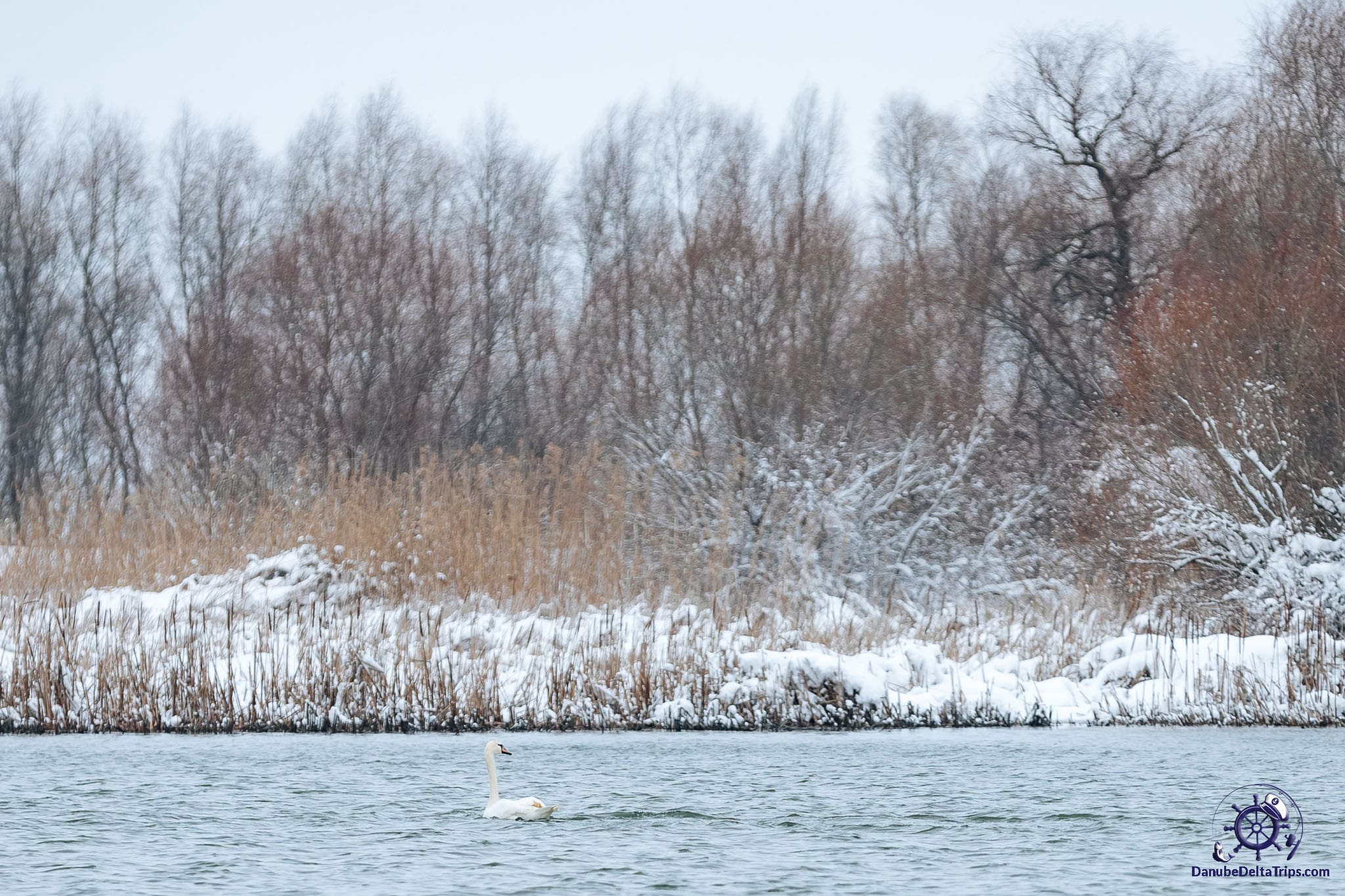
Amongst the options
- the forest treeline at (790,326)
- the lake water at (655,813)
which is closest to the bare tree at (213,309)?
the forest treeline at (790,326)

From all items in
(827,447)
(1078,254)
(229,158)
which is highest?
(229,158)

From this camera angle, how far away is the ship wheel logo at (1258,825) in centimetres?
755

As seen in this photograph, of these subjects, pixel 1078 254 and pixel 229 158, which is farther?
pixel 229 158

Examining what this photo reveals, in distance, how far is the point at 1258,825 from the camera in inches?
317

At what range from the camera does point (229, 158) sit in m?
37.0

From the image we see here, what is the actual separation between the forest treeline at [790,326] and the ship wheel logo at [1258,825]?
27.2ft

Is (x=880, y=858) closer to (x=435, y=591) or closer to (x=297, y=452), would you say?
(x=435, y=591)

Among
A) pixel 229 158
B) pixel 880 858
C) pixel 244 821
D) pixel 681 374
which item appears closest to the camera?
pixel 880 858

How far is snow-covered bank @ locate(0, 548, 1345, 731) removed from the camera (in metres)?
14.0

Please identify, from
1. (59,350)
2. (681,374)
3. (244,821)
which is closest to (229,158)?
(59,350)

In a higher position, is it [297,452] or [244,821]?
[297,452]

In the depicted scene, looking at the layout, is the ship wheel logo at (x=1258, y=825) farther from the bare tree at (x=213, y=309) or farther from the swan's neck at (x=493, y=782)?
the bare tree at (x=213, y=309)

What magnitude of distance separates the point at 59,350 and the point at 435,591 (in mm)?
25852
